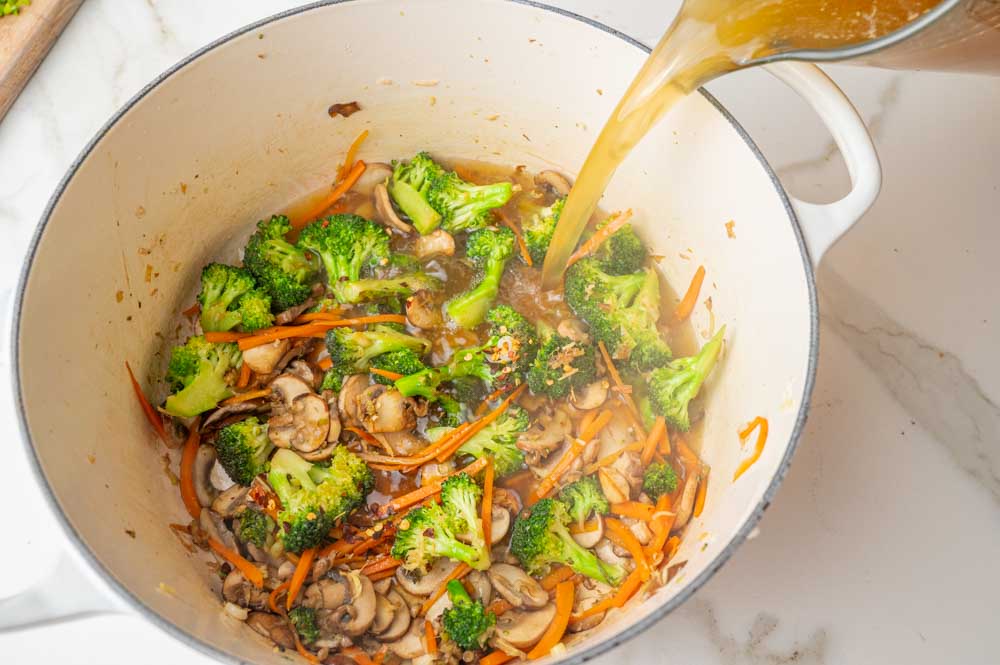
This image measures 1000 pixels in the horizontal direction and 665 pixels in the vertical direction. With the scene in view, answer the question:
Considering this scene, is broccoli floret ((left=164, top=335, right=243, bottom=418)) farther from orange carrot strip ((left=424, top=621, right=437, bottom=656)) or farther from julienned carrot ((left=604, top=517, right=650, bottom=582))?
julienned carrot ((left=604, top=517, right=650, bottom=582))

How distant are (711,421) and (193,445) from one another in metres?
1.27

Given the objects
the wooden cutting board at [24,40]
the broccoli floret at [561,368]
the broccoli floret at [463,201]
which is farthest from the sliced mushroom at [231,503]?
the wooden cutting board at [24,40]

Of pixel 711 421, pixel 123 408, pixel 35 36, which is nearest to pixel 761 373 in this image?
pixel 711 421

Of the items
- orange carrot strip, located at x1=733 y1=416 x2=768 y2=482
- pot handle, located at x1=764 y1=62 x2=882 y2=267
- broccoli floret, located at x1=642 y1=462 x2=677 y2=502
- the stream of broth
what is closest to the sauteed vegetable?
broccoli floret, located at x1=642 y1=462 x2=677 y2=502

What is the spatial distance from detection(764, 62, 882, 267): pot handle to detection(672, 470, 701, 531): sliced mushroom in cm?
61

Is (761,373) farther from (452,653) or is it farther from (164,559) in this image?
(164,559)

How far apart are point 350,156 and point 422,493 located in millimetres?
967

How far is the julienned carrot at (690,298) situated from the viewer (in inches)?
79.4

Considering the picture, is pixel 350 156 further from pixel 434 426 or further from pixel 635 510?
pixel 635 510

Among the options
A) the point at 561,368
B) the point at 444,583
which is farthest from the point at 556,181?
the point at 444,583

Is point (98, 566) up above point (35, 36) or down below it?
below

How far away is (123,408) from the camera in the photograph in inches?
73.8

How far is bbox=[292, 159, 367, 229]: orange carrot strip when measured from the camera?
2.22 m

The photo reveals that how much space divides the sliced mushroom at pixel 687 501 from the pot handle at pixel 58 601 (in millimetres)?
1134
